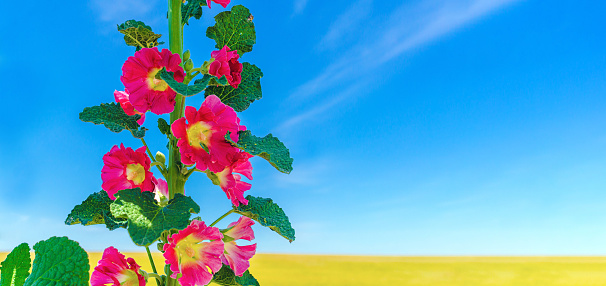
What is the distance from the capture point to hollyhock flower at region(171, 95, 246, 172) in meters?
1.54

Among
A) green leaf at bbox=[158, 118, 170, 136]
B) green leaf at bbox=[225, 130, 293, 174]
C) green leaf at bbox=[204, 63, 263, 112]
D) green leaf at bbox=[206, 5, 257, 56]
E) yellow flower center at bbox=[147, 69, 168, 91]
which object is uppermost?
green leaf at bbox=[206, 5, 257, 56]

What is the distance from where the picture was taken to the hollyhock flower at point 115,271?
Answer: 1527 mm

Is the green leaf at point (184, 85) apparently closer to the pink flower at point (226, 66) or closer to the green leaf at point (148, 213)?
the pink flower at point (226, 66)

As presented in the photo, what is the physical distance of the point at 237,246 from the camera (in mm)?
1764

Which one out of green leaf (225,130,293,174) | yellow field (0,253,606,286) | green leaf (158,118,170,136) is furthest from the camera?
yellow field (0,253,606,286)

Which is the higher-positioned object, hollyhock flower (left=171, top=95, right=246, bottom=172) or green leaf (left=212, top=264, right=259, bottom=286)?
hollyhock flower (left=171, top=95, right=246, bottom=172)

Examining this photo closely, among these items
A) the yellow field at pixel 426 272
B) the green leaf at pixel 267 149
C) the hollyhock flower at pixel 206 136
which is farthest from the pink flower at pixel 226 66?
the yellow field at pixel 426 272

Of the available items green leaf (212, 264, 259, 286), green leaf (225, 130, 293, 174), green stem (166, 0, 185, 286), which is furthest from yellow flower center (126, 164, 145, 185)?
green leaf (212, 264, 259, 286)

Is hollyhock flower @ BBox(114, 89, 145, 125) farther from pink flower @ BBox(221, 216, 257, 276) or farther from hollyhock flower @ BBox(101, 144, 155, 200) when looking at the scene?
pink flower @ BBox(221, 216, 257, 276)

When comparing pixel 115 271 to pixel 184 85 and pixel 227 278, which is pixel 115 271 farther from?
pixel 184 85

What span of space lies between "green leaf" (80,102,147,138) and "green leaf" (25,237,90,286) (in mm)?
485

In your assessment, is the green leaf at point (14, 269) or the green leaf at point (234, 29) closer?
the green leaf at point (14, 269)

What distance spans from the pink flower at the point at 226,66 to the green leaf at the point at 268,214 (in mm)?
480

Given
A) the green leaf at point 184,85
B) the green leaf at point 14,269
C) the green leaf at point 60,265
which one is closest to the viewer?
the green leaf at point 60,265
